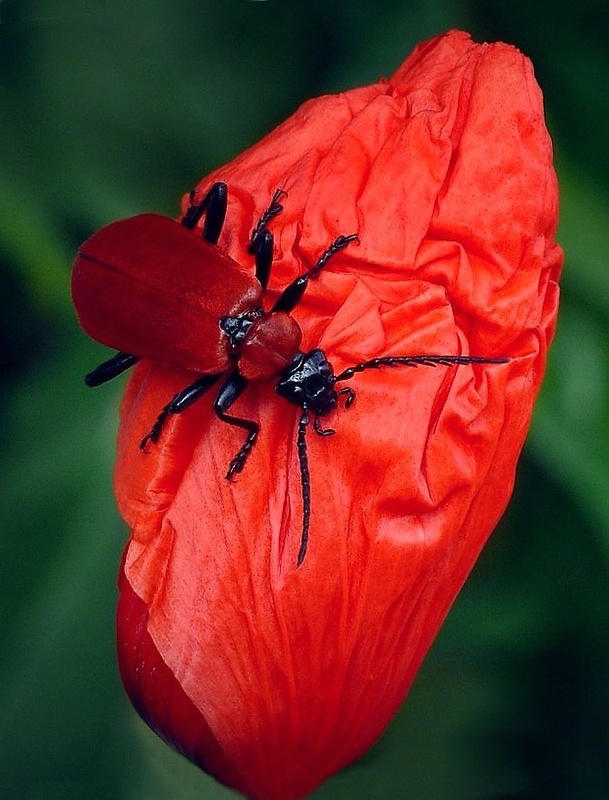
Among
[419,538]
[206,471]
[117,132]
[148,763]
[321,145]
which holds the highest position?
[321,145]

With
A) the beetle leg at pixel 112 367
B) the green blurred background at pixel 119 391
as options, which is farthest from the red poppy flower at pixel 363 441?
the green blurred background at pixel 119 391

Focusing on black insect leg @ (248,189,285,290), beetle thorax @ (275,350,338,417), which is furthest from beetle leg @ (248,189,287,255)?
beetle thorax @ (275,350,338,417)

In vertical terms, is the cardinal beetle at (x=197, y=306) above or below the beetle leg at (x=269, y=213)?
below

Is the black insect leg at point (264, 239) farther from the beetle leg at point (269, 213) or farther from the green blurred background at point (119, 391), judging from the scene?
the green blurred background at point (119, 391)

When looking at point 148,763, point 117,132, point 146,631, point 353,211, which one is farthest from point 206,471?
point 117,132

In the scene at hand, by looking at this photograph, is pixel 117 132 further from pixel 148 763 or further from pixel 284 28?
pixel 148 763

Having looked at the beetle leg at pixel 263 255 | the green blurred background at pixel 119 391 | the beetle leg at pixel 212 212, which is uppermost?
the beetle leg at pixel 212 212
